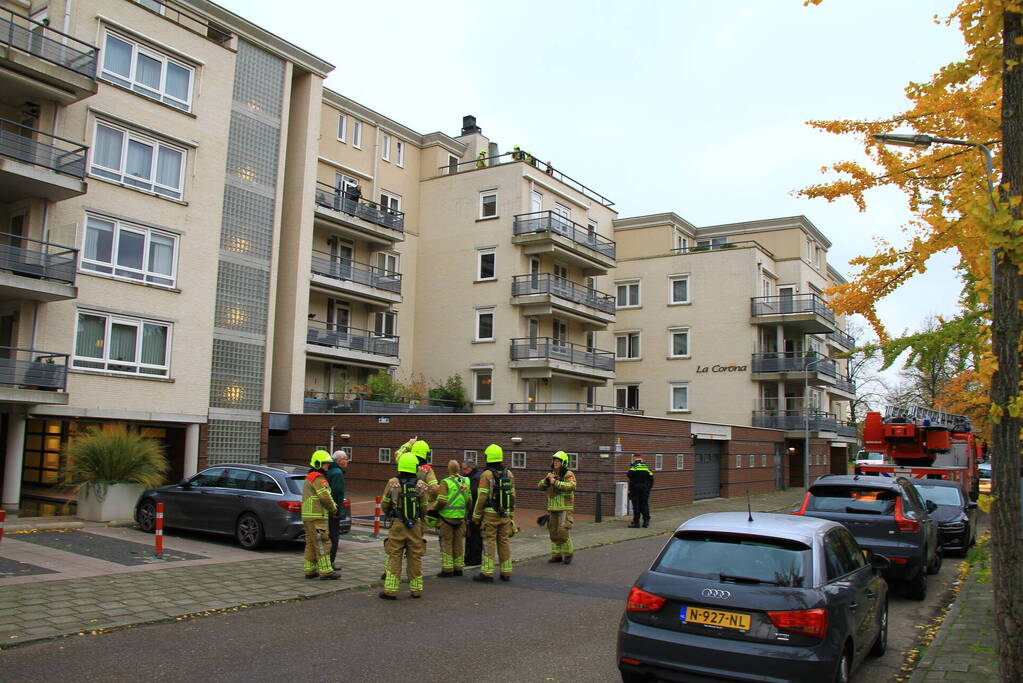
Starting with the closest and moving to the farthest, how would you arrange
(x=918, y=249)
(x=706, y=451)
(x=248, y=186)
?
(x=918, y=249) < (x=248, y=186) < (x=706, y=451)

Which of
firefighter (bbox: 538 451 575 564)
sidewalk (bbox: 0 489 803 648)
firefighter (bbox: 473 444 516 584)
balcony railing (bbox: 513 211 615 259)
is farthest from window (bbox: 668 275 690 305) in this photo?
firefighter (bbox: 473 444 516 584)

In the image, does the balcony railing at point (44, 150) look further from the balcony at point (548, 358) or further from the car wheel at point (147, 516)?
the balcony at point (548, 358)

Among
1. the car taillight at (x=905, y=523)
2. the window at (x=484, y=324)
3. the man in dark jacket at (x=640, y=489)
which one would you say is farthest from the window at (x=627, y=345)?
the car taillight at (x=905, y=523)

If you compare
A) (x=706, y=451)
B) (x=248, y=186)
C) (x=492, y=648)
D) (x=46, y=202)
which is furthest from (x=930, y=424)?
(x=46, y=202)

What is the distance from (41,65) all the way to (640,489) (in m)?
18.5

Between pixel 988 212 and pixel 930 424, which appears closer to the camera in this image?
pixel 988 212

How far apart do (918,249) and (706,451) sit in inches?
788

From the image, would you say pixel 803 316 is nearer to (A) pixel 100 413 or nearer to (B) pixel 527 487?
(B) pixel 527 487

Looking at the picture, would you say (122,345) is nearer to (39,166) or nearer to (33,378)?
(33,378)

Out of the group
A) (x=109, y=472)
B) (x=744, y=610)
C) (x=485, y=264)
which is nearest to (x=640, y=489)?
(x=109, y=472)

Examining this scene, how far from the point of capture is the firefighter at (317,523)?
11.2 m

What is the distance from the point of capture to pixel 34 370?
63.5 feet

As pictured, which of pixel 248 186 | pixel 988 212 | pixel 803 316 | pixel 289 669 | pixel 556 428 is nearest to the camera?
pixel 988 212

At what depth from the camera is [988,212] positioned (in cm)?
488
